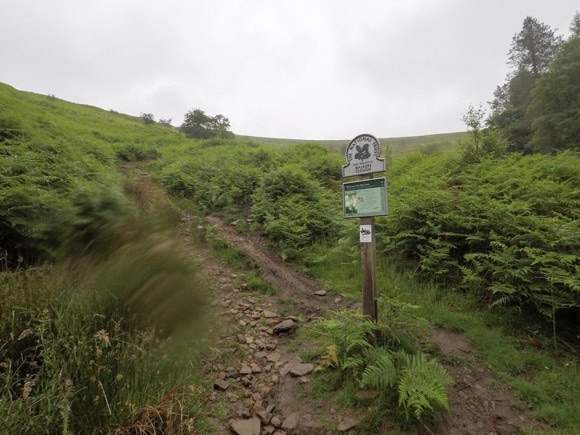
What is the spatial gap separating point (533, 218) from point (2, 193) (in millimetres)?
8582

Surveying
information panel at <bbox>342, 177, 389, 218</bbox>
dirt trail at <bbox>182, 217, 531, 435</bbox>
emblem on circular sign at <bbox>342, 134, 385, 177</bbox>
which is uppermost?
emblem on circular sign at <bbox>342, 134, 385, 177</bbox>

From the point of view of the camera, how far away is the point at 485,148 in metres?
9.55

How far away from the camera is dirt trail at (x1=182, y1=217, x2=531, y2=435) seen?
3.07 meters

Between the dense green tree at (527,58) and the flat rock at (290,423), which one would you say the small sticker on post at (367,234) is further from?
the dense green tree at (527,58)

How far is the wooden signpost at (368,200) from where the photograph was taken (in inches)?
153

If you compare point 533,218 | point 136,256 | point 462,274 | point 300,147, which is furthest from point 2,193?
point 300,147

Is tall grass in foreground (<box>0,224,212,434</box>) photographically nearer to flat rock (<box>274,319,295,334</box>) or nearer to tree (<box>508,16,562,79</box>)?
flat rock (<box>274,319,295,334</box>)

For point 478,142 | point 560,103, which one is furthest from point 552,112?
point 478,142

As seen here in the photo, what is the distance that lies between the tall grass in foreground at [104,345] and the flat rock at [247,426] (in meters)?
0.46

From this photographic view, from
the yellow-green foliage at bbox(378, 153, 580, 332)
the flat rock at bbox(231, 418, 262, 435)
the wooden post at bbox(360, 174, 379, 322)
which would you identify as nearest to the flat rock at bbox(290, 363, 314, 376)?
the flat rock at bbox(231, 418, 262, 435)

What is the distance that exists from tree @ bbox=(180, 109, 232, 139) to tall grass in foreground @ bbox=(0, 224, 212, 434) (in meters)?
31.5

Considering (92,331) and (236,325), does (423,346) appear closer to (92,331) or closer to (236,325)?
(236,325)

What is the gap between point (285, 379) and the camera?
3.77 metres

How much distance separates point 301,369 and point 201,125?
33900mm
